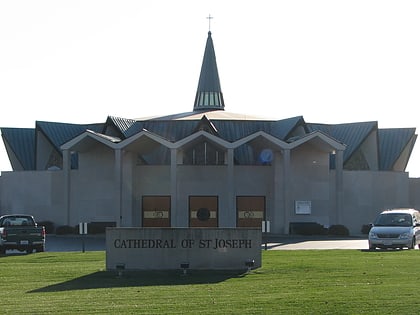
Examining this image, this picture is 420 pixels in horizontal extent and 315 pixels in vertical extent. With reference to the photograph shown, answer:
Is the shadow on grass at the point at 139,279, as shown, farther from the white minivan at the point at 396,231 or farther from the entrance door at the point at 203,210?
the entrance door at the point at 203,210

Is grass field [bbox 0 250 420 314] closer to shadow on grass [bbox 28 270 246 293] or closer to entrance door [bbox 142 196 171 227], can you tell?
shadow on grass [bbox 28 270 246 293]

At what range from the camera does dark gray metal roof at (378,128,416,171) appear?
58625 mm

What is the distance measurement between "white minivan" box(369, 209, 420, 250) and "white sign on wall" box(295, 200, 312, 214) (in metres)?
18.7

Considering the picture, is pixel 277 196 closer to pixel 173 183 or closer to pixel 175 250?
pixel 173 183

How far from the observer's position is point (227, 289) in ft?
55.0

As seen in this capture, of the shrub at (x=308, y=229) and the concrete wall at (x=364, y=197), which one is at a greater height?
the concrete wall at (x=364, y=197)

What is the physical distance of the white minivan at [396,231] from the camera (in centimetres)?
3009

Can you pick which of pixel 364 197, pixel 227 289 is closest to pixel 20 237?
pixel 227 289

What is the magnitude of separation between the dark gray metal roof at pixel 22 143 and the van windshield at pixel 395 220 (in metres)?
33.3

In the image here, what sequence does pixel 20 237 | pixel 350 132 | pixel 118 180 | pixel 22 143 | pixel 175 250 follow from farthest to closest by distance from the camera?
pixel 22 143 < pixel 350 132 < pixel 118 180 < pixel 20 237 < pixel 175 250

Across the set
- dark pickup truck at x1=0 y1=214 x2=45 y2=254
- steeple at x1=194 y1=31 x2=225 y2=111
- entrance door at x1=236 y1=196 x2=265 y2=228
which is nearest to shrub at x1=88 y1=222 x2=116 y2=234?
entrance door at x1=236 y1=196 x2=265 y2=228

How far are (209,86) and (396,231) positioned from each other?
39.0m

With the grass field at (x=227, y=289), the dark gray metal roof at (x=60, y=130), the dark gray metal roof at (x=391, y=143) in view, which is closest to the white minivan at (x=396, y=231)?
the grass field at (x=227, y=289)

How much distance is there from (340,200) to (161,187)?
1071 centimetres
